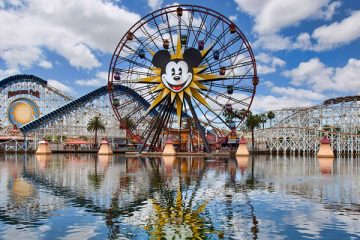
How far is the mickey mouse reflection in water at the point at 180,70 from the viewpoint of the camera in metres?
55.1

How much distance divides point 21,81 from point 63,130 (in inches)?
687

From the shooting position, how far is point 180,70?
55.2 meters

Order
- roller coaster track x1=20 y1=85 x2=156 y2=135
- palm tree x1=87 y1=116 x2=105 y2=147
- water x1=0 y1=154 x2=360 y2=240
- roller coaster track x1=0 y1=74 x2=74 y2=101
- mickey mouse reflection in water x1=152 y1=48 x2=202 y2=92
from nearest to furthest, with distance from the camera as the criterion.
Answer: water x1=0 y1=154 x2=360 y2=240, mickey mouse reflection in water x1=152 y1=48 x2=202 y2=92, roller coaster track x1=20 y1=85 x2=156 y2=135, palm tree x1=87 y1=116 x2=105 y2=147, roller coaster track x1=0 y1=74 x2=74 y2=101

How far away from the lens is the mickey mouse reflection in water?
2168 inches

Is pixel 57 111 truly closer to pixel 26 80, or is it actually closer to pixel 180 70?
pixel 26 80

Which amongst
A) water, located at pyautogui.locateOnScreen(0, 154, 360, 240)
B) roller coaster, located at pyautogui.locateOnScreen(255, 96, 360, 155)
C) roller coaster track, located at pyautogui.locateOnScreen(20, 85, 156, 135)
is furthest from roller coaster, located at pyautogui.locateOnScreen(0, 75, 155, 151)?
water, located at pyautogui.locateOnScreen(0, 154, 360, 240)

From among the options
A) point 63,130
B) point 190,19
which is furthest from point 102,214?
point 63,130

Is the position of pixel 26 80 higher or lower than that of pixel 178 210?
higher

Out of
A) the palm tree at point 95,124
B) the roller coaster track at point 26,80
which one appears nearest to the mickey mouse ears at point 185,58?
the palm tree at point 95,124

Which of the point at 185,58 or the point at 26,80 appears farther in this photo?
the point at 26,80

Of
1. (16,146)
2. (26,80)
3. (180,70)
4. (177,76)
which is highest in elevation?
(26,80)

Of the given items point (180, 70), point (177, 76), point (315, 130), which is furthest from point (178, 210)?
point (315, 130)

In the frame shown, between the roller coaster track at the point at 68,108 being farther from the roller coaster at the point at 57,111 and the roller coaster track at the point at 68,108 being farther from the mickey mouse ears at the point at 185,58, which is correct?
the mickey mouse ears at the point at 185,58

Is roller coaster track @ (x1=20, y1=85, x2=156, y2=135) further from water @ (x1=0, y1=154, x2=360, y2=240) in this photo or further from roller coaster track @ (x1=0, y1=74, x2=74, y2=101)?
water @ (x1=0, y1=154, x2=360, y2=240)
